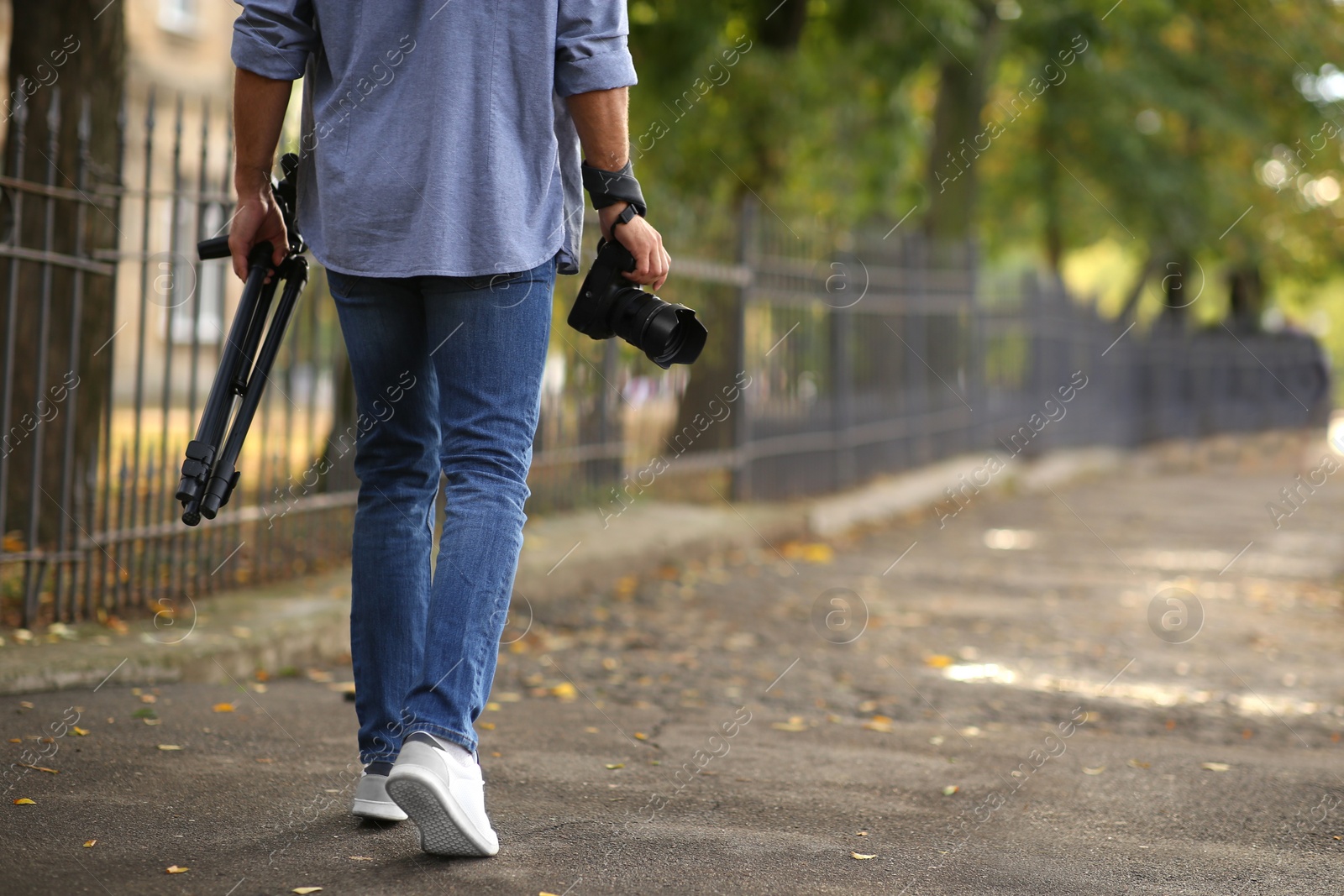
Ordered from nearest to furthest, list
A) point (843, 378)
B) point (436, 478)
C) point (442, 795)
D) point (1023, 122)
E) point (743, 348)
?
point (442, 795) → point (436, 478) → point (743, 348) → point (843, 378) → point (1023, 122)

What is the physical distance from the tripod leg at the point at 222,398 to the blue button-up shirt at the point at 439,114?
177 mm

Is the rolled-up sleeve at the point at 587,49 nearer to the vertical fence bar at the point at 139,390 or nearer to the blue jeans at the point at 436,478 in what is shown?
the blue jeans at the point at 436,478

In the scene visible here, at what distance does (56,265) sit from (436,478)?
90.0 inches

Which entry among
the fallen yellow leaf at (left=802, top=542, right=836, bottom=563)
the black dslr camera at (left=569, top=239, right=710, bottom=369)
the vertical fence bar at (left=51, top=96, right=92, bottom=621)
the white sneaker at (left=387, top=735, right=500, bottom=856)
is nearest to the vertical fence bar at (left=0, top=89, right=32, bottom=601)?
the vertical fence bar at (left=51, top=96, right=92, bottom=621)

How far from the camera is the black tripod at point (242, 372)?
269 centimetres

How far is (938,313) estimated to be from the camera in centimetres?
1267

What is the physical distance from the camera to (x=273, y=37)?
2.63 metres

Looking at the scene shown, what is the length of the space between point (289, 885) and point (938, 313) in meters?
10.9

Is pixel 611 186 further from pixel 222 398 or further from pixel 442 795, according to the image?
pixel 442 795

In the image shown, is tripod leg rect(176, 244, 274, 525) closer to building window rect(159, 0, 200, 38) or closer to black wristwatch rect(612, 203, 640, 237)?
black wristwatch rect(612, 203, 640, 237)

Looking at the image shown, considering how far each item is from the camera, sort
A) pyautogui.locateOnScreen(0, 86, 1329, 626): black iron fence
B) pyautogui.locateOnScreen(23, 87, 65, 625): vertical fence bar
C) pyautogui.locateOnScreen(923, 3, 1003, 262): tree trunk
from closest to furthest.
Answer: pyautogui.locateOnScreen(23, 87, 65, 625): vertical fence bar < pyautogui.locateOnScreen(0, 86, 1329, 626): black iron fence < pyautogui.locateOnScreen(923, 3, 1003, 262): tree trunk

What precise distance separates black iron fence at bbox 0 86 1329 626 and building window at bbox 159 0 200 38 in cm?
644

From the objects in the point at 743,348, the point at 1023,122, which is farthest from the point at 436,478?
the point at 1023,122

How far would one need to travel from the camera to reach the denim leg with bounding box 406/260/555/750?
251cm
